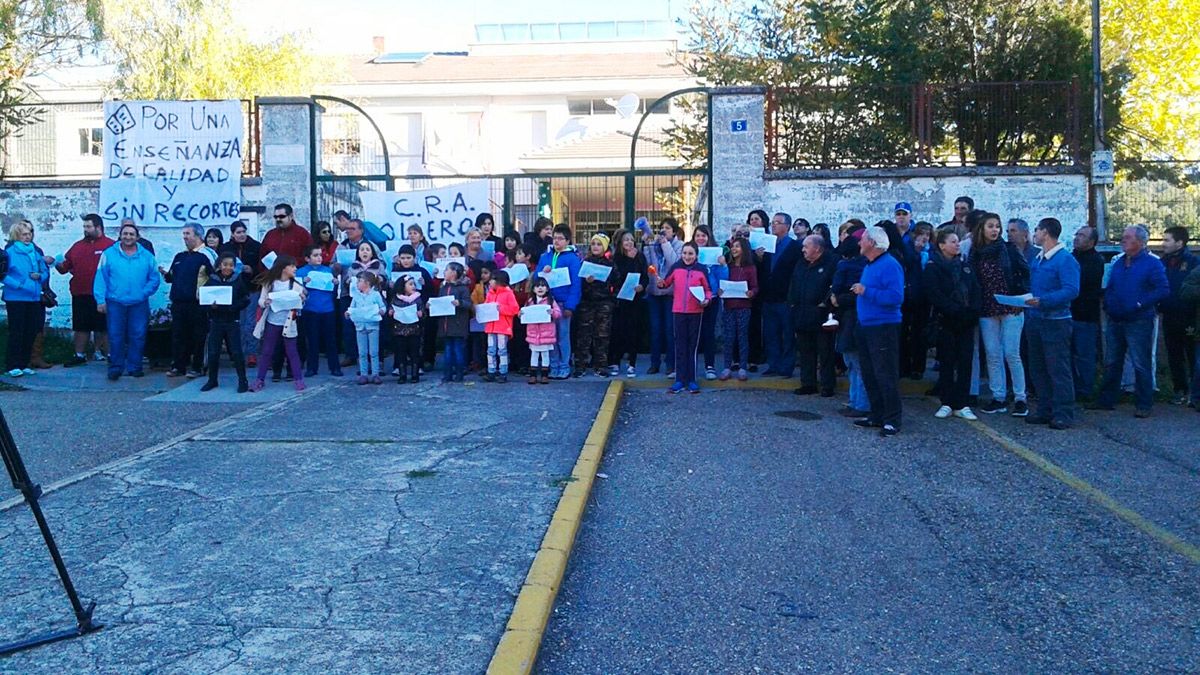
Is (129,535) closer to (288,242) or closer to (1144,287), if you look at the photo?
(288,242)

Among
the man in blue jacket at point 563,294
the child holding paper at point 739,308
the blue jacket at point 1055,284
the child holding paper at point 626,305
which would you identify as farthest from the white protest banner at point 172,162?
the blue jacket at point 1055,284

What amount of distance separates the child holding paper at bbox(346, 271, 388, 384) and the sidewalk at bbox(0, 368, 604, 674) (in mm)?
2726

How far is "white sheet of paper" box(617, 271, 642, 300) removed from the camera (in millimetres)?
12750

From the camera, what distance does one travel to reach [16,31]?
2264cm

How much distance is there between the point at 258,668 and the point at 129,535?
227 centimetres

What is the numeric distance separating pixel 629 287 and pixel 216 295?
15.3 ft

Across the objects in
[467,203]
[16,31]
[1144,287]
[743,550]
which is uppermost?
[16,31]

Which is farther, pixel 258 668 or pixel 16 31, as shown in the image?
pixel 16 31

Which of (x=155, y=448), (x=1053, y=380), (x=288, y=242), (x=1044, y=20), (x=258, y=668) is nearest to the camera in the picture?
(x=258, y=668)

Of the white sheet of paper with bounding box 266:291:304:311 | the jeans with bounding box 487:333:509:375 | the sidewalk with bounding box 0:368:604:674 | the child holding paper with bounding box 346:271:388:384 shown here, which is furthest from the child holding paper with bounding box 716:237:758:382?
the white sheet of paper with bounding box 266:291:304:311

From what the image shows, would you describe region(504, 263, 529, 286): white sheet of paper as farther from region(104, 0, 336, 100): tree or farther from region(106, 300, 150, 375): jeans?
region(104, 0, 336, 100): tree

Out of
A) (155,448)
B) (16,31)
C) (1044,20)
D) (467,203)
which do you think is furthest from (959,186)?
(16,31)

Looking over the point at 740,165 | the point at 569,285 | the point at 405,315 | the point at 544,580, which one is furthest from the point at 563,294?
the point at 544,580

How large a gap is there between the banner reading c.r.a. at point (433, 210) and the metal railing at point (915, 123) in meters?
4.10
